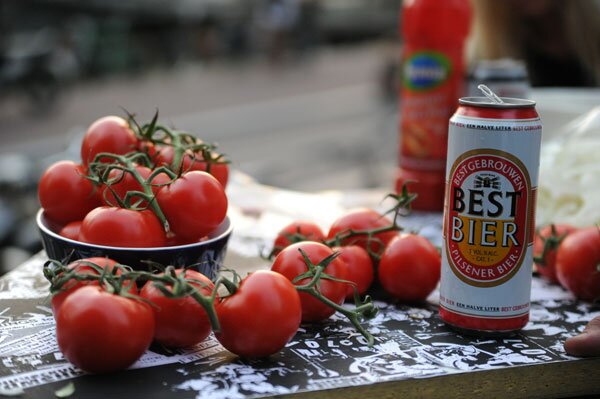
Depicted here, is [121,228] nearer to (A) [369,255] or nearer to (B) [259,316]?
(B) [259,316]

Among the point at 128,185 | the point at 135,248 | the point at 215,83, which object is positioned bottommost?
the point at 215,83

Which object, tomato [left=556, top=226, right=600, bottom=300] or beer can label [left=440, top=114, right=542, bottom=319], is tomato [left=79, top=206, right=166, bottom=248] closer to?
beer can label [left=440, top=114, right=542, bottom=319]

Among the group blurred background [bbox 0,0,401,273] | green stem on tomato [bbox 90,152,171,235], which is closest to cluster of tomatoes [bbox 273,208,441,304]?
green stem on tomato [bbox 90,152,171,235]

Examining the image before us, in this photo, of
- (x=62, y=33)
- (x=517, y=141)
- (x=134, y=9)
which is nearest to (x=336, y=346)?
(x=517, y=141)

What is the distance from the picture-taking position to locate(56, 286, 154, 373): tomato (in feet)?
4.49

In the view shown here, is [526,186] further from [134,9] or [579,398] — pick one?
[134,9]

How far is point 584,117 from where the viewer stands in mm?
2635

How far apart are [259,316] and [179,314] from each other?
0.52 ft

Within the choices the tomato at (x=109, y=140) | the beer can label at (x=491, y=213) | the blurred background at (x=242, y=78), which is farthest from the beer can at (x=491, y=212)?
the blurred background at (x=242, y=78)

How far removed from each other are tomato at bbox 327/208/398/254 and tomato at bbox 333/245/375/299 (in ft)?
0.27

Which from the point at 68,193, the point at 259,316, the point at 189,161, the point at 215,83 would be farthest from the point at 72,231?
the point at 215,83

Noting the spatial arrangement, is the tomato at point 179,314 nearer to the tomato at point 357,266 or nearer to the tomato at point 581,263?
the tomato at point 357,266

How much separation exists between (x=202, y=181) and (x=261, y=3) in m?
24.7

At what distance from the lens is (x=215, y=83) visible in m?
18.3
